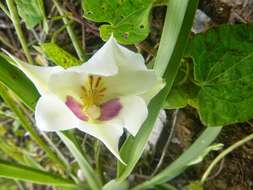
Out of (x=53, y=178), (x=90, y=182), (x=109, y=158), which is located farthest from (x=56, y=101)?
(x=109, y=158)

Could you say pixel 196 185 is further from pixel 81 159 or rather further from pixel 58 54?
pixel 58 54

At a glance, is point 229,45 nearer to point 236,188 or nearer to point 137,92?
point 137,92

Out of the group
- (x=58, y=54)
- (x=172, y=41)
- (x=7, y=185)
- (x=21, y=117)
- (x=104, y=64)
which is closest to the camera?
(x=104, y=64)

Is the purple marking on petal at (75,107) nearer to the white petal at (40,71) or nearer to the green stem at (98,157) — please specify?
the white petal at (40,71)

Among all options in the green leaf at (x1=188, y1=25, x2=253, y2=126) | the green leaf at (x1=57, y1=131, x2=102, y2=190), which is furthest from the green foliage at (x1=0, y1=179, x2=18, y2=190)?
the green leaf at (x1=188, y1=25, x2=253, y2=126)

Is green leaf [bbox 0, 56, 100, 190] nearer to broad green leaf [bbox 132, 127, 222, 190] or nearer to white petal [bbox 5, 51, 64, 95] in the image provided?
white petal [bbox 5, 51, 64, 95]

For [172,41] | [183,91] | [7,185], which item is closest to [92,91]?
[172,41]

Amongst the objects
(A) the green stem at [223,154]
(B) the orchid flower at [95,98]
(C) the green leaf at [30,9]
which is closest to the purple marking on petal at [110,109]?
(B) the orchid flower at [95,98]
